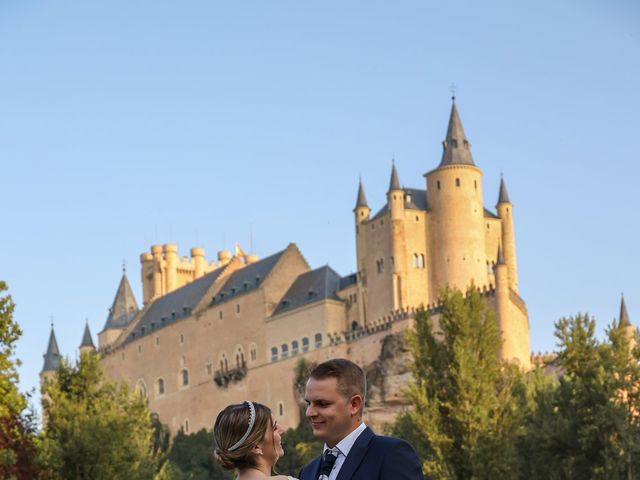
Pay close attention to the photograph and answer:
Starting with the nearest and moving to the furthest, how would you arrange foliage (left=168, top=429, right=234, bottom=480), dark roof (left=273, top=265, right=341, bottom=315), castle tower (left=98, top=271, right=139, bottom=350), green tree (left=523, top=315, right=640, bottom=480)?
green tree (left=523, top=315, right=640, bottom=480)
foliage (left=168, top=429, right=234, bottom=480)
dark roof (left=273, top=265, right=341, bottom=315)
castle tower (left=98, top=271, right=139, bottom=350)

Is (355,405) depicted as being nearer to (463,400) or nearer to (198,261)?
(463,400)

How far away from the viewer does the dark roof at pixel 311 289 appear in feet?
315

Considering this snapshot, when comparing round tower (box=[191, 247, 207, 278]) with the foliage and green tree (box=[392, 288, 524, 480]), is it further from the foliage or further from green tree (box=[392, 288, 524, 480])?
green tree (box=[392, 288, 524, 480])

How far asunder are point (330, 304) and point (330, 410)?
87.8 metres

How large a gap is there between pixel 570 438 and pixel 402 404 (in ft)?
155

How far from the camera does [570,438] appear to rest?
40.3 m

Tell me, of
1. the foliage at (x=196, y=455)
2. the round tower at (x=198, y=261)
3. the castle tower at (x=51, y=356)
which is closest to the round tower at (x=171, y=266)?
the round tower at (x=198, y=261)

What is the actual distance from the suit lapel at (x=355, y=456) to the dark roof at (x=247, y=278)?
95029 millimetres

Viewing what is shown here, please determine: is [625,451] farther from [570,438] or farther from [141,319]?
[141,319]

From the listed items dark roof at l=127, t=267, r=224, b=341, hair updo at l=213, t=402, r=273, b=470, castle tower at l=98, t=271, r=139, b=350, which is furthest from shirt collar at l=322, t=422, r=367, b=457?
castle tower at l=98, t=271, r=139, b=350

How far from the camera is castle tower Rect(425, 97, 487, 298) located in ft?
289

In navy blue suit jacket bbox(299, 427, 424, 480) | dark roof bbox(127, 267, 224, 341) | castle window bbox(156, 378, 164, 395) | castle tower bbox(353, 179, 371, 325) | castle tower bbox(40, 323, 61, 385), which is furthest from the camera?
castle tower bbox(40, 323, 61, 385)

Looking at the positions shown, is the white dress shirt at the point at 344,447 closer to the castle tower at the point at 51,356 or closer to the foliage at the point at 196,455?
the foliage at the point at 196,455

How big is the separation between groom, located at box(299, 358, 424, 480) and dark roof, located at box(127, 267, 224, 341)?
Answer: 104m
